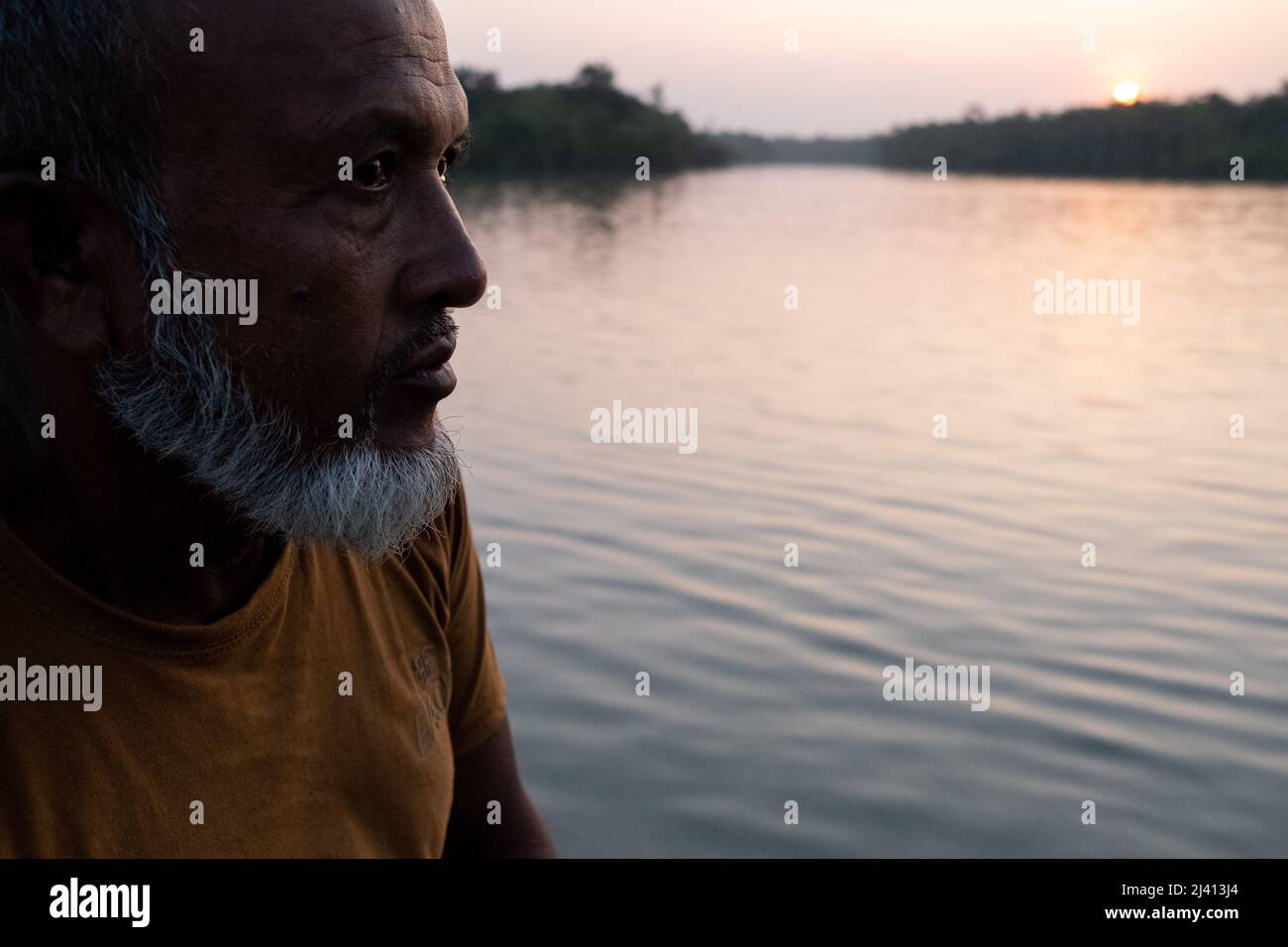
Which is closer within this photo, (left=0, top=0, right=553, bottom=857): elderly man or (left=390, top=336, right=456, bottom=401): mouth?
(left=0, top=0, right=553, bottom=857): elderly man

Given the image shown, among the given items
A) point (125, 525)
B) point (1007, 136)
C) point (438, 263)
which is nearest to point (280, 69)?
point (438, 263)

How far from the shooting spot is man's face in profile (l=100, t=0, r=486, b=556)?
1.58 m

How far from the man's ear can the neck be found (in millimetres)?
126

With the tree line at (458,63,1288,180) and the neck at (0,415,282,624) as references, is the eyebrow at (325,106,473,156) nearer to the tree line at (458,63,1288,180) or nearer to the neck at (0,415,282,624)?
the neck at (0,415,282,624)

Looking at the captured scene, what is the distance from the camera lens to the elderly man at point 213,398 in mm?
1523

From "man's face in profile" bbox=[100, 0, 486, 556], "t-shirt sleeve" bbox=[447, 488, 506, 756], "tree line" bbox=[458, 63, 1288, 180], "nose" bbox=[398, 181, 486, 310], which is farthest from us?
"tree line" bbox=[458, 63, 1288, 180]

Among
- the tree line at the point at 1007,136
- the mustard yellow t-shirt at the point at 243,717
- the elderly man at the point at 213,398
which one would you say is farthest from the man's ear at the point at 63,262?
the tree line at the point at 1007,136

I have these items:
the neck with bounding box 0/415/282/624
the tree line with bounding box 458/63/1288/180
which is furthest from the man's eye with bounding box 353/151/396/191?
the tree line with bounding box 458/63/1288/180

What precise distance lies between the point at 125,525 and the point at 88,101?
1.69ft

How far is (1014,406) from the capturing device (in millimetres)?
10383

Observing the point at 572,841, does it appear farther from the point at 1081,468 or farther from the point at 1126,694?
the point at 1081,468

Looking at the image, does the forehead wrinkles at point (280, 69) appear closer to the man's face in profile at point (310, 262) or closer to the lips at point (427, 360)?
the man's face in profile at point (310, 262)

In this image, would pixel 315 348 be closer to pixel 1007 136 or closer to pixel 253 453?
pixel 253 453

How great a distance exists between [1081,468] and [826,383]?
3237 mm
